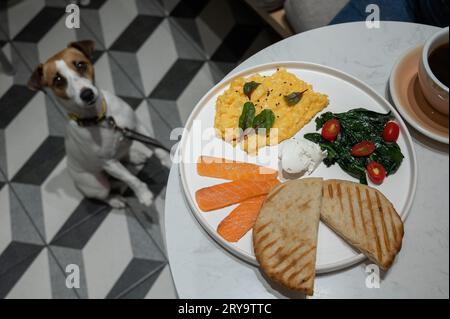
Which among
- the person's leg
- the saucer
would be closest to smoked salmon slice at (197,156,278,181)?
the saucer

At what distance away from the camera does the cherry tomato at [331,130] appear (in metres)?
1.47

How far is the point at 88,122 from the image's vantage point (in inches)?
77.5

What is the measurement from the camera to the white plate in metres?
1.36

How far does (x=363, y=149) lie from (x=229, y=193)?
0.44 metres

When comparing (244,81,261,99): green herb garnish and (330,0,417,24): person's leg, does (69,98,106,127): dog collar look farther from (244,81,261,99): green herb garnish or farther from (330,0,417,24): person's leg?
(330,0,417,24): person's leg

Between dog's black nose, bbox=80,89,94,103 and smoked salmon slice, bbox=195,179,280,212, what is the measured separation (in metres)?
0.69

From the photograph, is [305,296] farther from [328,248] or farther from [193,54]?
[193,54]

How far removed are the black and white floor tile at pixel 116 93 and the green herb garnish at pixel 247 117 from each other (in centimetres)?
120

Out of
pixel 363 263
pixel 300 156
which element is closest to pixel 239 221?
pixel 300 156

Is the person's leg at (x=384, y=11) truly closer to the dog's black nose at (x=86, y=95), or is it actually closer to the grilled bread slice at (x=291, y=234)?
the grilled bread slice at (x=291, y=234)

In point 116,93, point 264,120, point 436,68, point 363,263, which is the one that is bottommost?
point 116,93

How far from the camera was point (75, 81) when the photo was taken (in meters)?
1.85

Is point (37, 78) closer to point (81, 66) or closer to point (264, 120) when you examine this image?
point (81, 66)
